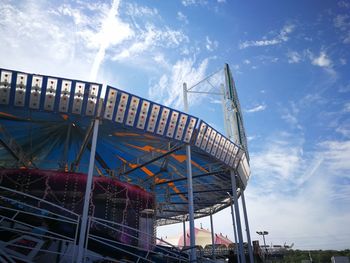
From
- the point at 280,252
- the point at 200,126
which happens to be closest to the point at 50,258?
the point at 200,126

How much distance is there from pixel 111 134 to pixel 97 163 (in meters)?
5.08

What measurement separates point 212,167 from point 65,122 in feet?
30.3

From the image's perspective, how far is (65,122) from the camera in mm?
13242

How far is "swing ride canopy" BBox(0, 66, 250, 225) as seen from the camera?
35.4ft

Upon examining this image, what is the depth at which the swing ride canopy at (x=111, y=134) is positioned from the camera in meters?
10.8

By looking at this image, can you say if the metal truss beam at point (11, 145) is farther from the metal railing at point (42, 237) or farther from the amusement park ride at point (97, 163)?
the metal railing at point (42, 237)

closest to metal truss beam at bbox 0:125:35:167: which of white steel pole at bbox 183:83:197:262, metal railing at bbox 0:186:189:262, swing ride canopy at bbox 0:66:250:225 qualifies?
swing ride canopy at bbox 0:66:250:225

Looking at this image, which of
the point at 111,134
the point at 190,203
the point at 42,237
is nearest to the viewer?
the point at 42,237

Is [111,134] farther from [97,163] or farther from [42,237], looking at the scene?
[42,237]

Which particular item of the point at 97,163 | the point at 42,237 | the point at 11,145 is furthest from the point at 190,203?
the point at 11,145

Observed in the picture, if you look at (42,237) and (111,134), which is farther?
(111,134)

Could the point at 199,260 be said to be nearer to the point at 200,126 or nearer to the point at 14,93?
the point at 200,126

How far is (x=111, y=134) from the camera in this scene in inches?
550

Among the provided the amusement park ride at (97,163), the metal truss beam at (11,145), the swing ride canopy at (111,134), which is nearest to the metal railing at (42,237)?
the amusement park ride at (97,163)
